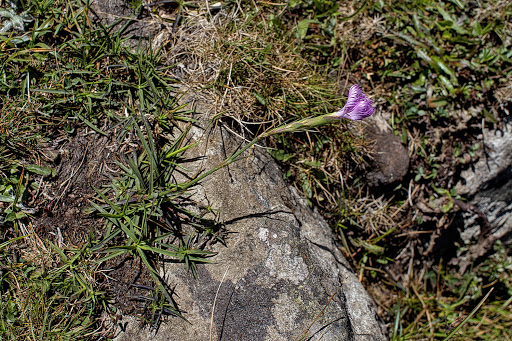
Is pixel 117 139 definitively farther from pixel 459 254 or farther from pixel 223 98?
pixel 459 254

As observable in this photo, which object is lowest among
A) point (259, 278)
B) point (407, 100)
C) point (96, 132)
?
point (259, 278)

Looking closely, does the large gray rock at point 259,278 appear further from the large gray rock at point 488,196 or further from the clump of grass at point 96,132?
the large gray rock at point 488,196

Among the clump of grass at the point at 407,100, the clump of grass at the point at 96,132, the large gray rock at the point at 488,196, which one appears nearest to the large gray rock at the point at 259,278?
the clump of grass at the point at 96,132

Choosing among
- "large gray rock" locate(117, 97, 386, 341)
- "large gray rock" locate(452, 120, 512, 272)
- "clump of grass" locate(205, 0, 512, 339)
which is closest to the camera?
"large gray rock" locate(117, 97, 386, 341)

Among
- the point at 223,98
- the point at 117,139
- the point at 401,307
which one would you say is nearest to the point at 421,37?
the point at 223,98

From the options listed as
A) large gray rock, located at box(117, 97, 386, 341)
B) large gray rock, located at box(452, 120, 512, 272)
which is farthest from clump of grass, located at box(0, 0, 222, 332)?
large gray rock, located at box(452, 120, 512, 272)

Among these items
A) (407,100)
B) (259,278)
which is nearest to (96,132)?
(259,278)

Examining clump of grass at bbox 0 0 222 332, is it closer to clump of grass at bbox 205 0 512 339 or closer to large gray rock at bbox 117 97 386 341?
large gray rock at bbox 117 97 386 341

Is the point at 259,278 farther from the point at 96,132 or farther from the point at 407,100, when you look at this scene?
the point at 407,100

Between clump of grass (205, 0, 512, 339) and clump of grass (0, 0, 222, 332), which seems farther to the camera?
clump of grass (205, 0, 512, 339)
